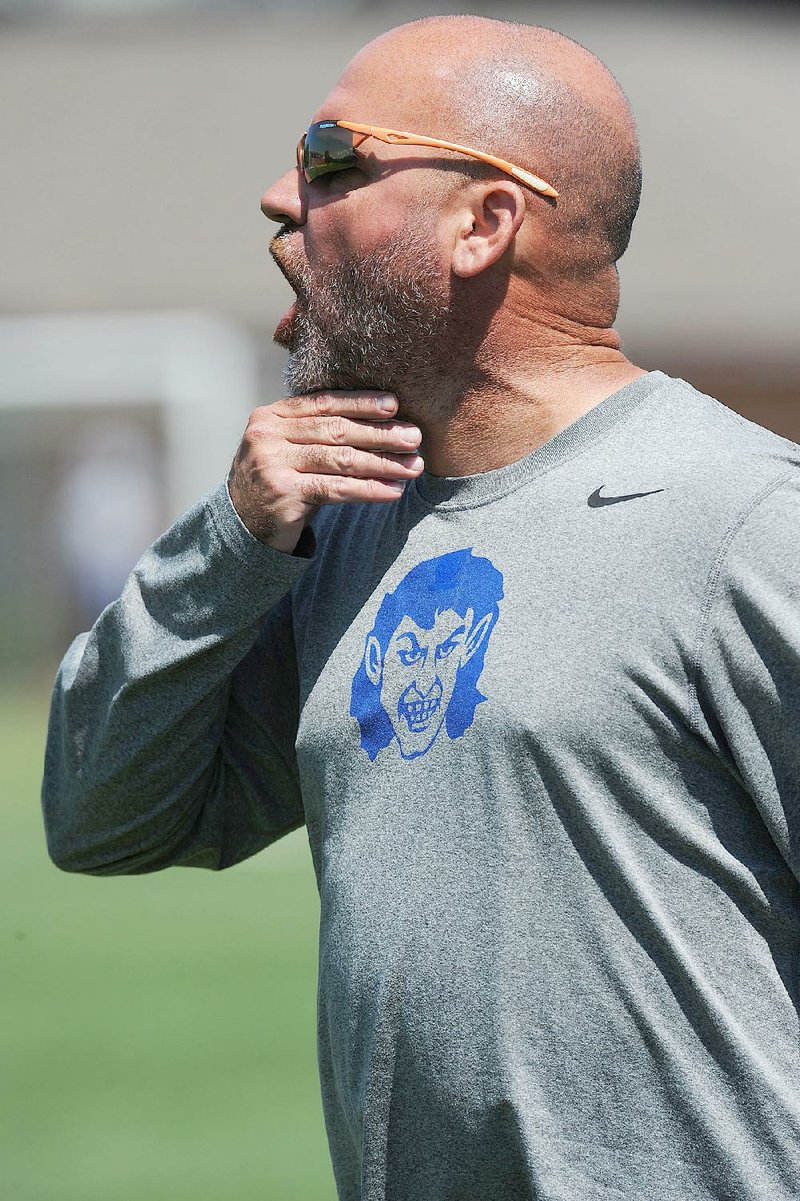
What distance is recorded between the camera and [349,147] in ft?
8.23

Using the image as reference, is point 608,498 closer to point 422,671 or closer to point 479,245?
point 422,671

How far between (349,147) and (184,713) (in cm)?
93

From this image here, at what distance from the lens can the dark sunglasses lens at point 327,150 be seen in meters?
2.51

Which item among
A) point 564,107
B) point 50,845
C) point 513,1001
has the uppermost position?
point 564,107

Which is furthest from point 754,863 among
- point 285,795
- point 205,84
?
point 205,84

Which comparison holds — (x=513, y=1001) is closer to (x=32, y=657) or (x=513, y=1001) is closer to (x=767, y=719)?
(x=767, y=719)

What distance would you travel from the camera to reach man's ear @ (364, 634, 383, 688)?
7.85 ft

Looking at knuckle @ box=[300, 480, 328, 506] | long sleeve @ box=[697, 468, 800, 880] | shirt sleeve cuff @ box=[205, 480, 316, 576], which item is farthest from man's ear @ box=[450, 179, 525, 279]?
long sleeve @ box=[697, 468, 800, 880]

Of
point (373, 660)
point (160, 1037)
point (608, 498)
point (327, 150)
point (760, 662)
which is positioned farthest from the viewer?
point (160, 1037)

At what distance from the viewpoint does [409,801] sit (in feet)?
7.48

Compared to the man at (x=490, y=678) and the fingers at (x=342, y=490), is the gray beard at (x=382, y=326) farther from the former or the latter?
the fingers at (x=342, y=490)

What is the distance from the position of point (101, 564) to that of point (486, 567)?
44.0ft

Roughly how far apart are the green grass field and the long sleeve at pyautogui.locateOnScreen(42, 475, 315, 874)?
2.62 m

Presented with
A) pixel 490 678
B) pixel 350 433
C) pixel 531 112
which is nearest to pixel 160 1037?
pixel 350 433
